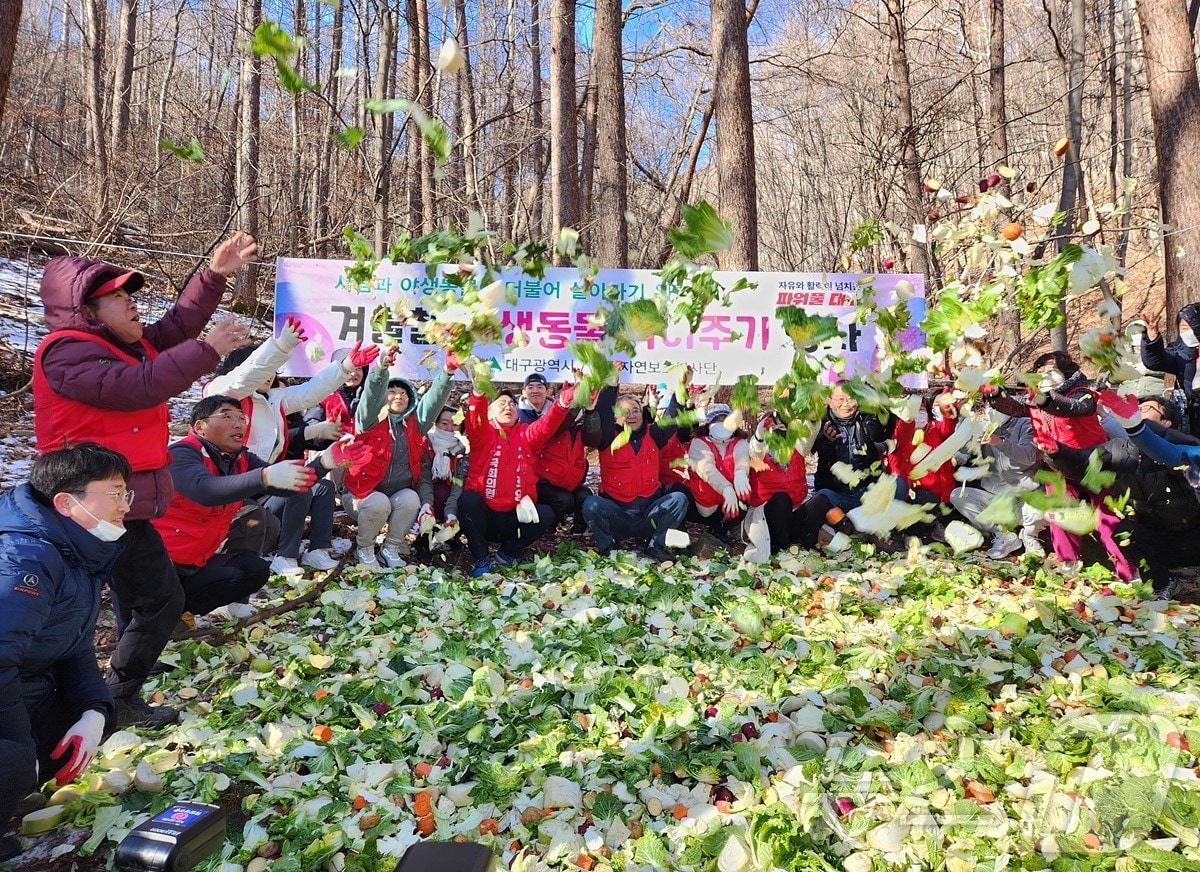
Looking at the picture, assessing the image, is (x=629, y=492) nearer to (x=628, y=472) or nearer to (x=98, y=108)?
(x=628, y=472)

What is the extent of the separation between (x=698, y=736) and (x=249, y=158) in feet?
31.2

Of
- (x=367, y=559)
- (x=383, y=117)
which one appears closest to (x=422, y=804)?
(x=367, y=559)

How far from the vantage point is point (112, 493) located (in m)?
2.51

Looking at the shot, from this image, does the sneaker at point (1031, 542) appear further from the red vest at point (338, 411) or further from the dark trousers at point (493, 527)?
the red vest at point (338, 411)

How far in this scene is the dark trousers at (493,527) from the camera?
17.4 ft

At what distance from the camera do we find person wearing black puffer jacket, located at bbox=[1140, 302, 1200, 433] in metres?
5.11

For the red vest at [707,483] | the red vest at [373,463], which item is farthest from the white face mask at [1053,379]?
the red vest at [373,463]

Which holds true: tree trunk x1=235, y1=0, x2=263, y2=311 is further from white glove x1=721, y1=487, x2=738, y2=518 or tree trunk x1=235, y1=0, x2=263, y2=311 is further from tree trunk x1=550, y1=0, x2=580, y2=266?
white glove x1=721, y1=487, x2=738, y2=518

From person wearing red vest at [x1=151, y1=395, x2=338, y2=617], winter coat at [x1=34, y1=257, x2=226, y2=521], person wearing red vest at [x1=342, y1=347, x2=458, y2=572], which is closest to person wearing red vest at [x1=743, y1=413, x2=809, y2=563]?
person wearing red vest at [x1=342, y1=347, x2=458, y2=572]

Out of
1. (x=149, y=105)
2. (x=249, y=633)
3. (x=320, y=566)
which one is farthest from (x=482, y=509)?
(x=149, y=105)

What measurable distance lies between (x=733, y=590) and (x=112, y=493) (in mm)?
3248

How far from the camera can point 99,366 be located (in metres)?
2.74

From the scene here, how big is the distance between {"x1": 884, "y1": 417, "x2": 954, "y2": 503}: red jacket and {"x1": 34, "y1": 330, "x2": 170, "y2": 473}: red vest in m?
4.55

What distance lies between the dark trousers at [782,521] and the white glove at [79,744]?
417 centimetres
